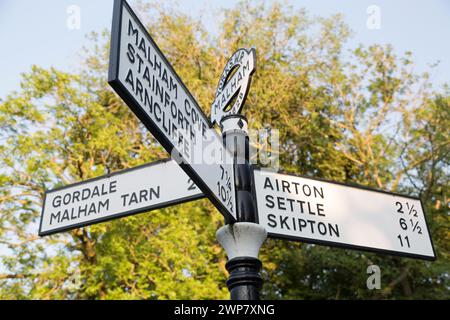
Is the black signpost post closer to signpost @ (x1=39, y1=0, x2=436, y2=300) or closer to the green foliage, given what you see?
signpost @ (x1=39, y1=0, x2=436, y2=300)

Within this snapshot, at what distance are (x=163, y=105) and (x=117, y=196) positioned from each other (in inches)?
43.6

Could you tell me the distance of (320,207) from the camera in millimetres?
2844

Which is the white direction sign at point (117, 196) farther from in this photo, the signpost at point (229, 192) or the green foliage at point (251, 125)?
the green foliage at point (251, 125)

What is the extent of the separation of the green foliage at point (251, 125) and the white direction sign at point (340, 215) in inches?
328

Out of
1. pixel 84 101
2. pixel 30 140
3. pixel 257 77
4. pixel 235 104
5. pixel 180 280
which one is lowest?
pixel 235 104

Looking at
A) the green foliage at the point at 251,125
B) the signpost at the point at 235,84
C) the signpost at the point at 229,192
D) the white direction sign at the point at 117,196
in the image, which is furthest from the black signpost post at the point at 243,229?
the green foliage at the point at 251,125

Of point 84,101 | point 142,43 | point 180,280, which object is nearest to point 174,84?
point 142,43

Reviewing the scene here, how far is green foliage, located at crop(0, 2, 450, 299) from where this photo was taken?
11.4 m

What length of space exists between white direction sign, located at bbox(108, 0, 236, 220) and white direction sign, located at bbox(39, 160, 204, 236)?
19.0 inches

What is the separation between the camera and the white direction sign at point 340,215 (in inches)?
104
